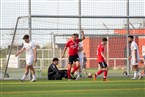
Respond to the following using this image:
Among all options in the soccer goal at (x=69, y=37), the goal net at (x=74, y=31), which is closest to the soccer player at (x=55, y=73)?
the goal net at (x=74, y=31)

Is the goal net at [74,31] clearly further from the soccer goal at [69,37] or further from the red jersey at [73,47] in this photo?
the red jersey at [73,47]

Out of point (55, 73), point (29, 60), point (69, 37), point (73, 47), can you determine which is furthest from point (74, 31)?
point (29, 60)

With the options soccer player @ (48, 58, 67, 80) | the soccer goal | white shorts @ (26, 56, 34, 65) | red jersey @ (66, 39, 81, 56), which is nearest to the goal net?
the soccer goal

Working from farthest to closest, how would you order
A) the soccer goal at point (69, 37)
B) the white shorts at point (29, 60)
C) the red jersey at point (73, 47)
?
the soccer goal at point (69, 37)
the red jersey at point (73, 47)
the white shorts at point (29, 60)

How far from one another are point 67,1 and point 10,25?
104 inches

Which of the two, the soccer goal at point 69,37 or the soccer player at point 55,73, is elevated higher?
the soccer goal at point 69,37

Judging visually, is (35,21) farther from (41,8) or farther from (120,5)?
(120,5)

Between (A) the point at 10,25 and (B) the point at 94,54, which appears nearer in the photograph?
(A) the point at 10,25

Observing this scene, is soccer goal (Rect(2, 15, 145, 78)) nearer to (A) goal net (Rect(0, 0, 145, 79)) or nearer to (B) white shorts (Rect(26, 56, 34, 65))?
(A) goal net (Rect(0, 0, 145, 79))

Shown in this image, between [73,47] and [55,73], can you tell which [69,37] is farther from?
[55,73]

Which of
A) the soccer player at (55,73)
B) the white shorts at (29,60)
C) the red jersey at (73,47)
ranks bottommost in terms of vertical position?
the soccer player at (55,73)

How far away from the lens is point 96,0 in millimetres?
26203

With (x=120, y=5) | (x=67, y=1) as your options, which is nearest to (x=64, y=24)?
(x=67, y=1)

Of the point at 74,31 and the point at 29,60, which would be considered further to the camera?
the point at 74,31
